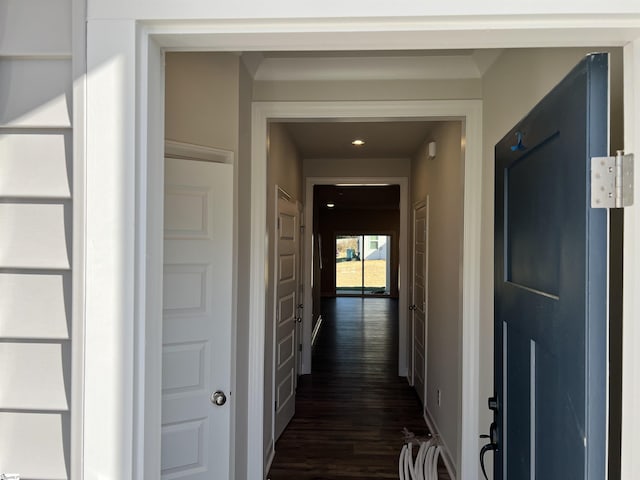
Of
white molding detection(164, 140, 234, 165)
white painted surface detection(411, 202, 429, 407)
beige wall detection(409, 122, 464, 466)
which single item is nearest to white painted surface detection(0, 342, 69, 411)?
white molding detection(164, 140, 234, 165)

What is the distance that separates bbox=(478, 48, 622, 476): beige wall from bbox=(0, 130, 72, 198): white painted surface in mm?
1305

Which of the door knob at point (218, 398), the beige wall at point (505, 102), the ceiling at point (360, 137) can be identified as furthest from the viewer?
the ceiling at point (360, 137)

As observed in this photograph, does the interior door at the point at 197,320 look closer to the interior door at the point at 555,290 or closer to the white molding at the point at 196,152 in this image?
the white molding at the point at 196,152

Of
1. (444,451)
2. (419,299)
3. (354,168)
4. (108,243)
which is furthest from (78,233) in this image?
(354,168)

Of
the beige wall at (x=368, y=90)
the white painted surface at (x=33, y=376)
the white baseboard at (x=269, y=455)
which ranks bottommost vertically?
the white baseboard at (x=269, y=455)

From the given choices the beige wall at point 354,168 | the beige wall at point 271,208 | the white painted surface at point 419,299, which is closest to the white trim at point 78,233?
the beige wall at point 271,208

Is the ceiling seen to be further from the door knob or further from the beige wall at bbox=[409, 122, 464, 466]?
the door knob

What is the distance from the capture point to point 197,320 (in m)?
2.25

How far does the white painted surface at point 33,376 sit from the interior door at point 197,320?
3.82 feet

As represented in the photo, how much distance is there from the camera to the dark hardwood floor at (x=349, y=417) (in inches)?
129

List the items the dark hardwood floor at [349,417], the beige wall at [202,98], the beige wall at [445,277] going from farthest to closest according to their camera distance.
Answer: the dark hardwood floor at [349,417] < the beige wall at [445,277] < the beige wall at [202,98]

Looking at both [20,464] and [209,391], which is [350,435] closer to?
[209,391]

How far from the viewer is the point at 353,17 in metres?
0.93

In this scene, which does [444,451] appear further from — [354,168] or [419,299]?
[354,168]
